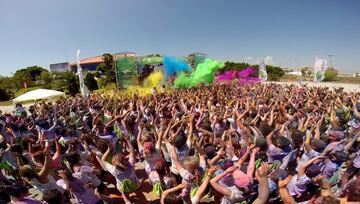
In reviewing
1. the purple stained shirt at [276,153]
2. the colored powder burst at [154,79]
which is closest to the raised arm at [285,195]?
the purple stained shirt at [276,153]

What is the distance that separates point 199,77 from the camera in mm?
→ 22188

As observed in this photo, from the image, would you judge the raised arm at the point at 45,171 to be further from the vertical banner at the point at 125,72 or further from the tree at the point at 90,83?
the tree at the point at 90,83

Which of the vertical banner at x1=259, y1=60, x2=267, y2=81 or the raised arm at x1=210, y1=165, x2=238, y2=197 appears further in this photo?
the vertical banner at x1=259, y1=60, x2=267, y2=81

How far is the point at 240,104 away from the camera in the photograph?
9.75 metres

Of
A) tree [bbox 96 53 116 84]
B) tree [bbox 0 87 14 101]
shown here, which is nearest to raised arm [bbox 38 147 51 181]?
tree [bbox 96 53 116 84]

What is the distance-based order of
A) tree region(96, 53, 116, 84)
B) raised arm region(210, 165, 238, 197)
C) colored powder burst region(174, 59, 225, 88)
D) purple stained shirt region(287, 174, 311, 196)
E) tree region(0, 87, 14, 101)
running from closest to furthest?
raised arm region(210, 165, 238, 197) < purple stained shirt region(287, 174, 311, 196) < colored powder burst region(174, 59, 225, 88) < tree region(0, 87, 14, 101) < tree region(96, 53, 116, 84)

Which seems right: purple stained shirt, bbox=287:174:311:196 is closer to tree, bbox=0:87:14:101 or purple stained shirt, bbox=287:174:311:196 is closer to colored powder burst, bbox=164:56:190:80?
colored powder burst, bbox=164:56:190:80

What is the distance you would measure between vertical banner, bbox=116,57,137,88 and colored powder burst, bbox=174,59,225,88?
387 centimetres

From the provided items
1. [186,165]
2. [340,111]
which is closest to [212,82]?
[340,111]

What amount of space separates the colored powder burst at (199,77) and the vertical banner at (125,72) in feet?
12.7

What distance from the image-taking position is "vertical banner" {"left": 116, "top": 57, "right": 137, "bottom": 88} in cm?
2278

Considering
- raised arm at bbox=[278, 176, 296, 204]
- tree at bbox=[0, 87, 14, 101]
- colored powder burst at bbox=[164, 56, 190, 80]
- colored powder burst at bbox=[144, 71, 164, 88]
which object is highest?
colored powder burst at bbox=[164, 56, 190, 80]

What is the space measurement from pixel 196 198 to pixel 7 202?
7.62 feet

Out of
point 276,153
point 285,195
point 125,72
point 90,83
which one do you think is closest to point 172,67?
point 125,72
